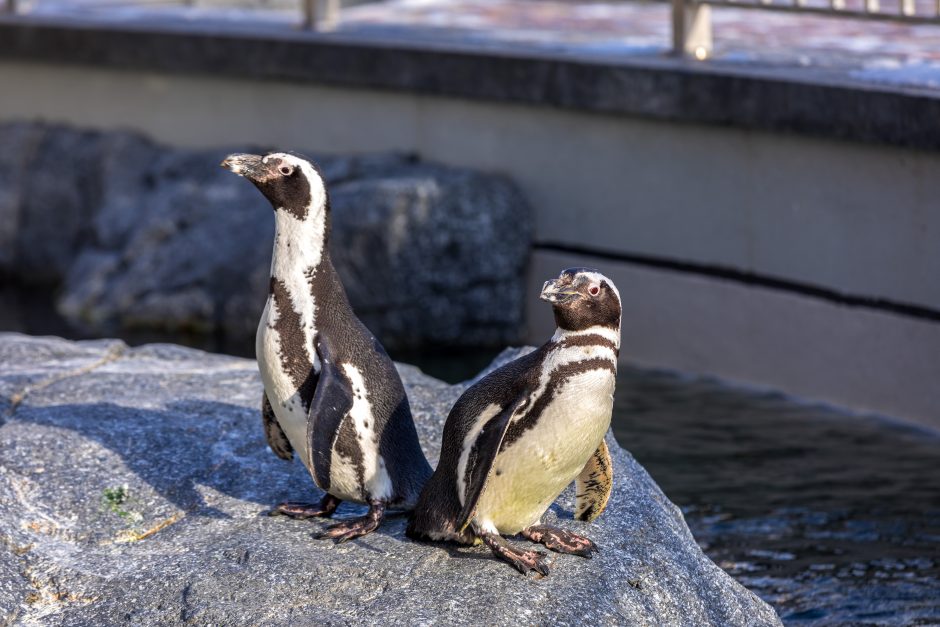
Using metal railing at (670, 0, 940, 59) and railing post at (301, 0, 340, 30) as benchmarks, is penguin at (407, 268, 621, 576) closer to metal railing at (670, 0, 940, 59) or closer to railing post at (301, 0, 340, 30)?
metal railing at (670, 0, 940, 59)

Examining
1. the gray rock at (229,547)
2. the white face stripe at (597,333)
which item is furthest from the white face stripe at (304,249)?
the white face stripe at (597,333)

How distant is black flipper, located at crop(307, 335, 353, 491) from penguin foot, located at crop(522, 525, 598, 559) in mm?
549

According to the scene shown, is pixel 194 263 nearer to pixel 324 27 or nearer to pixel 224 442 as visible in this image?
pixel 324 27

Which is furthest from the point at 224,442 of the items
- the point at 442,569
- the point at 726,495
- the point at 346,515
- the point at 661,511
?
the point at 726,495

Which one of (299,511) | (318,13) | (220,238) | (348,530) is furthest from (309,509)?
(318,13)

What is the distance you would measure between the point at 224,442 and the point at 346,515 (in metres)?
0.58

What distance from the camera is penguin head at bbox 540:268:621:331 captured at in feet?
10.9

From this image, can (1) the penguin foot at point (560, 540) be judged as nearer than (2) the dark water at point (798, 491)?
Yes

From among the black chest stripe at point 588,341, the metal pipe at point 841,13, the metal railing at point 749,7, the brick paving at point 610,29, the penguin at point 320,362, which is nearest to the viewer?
the black chest stripe at point 588,341

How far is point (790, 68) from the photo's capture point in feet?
21.2

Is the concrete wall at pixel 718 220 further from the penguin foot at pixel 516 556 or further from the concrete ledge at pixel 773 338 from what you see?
the penguin foot at pixel 516 556

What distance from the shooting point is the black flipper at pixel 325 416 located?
353cm

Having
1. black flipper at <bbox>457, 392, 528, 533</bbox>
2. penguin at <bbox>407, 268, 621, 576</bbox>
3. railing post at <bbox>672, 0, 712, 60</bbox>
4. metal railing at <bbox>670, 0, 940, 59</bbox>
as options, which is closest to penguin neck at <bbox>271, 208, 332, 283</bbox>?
penguin at <bbox>407, 268, 621, 576</bbox>

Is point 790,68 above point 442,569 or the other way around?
above
